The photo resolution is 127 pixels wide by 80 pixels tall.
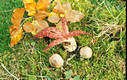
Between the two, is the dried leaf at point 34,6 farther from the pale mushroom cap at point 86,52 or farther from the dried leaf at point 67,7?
the pale mushroom cap at point 86,52

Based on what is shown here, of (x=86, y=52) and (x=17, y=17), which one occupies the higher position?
(x=17, y=17)

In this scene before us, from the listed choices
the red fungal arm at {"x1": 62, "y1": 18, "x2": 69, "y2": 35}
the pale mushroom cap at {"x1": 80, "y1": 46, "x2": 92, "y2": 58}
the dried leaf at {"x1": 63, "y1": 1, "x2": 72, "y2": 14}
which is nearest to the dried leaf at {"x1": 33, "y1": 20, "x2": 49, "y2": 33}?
the red fungal arm at {"x1": 62, "y1": 18, "x2": 69, "y2": 35}

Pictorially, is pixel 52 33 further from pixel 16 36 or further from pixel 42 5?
pixel 16 36

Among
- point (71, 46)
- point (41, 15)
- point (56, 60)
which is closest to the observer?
point (56, 60)

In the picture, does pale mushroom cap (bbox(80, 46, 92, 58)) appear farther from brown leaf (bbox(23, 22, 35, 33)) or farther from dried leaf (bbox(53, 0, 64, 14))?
brown leaf (bbox(23, 22, 35, 33))

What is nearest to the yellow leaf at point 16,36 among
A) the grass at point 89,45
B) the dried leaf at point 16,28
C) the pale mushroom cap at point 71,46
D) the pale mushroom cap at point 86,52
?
the dried leaf at point 16,28

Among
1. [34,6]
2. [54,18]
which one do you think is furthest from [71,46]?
[34,6]
